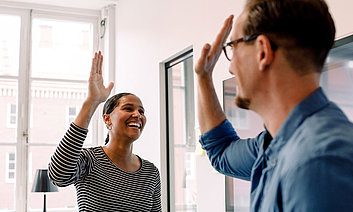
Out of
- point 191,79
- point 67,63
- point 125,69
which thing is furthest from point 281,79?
point 67,63

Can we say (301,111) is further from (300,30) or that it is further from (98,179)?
(98,179)

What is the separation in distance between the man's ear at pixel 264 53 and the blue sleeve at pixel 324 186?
24cm

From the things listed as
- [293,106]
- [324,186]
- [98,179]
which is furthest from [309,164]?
[98,179]

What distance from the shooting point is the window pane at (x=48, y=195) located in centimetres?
461

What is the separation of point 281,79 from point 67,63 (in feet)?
14.8

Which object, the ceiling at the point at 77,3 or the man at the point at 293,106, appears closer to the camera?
the man at the point at 293,106

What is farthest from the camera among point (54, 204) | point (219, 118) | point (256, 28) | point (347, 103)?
point (54, 204)

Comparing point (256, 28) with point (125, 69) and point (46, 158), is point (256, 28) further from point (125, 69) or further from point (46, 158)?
point (46, 158)

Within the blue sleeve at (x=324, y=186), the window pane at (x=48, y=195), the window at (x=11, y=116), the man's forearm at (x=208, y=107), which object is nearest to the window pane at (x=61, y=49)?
the window at (x=11, y=116)

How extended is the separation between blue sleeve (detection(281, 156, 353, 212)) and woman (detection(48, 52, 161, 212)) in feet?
3.82

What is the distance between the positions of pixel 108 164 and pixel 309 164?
1.41 metres

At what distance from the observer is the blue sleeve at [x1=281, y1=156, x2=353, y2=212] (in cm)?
65

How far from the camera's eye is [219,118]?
3.97 ft

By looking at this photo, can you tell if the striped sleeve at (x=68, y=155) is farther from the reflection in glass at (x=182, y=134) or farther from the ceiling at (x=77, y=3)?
the ceiling at (x=77, y=3)
